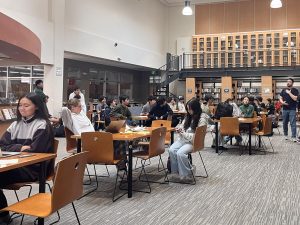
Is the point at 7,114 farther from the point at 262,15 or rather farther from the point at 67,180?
the point at 262,15

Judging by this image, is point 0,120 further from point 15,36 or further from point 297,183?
point 297,183

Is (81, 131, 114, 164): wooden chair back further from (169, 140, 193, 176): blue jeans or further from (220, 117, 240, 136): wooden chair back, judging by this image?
(220, 117, 240, 136): wooden chair back

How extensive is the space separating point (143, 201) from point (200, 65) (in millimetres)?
14998

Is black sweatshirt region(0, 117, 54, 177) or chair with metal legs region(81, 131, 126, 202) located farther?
chair with metal legs region(81, 131, 126, 202)

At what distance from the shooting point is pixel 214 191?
4.46 metres

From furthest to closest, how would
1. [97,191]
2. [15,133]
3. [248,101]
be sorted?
[248,101] < [97,191] < [15,133]

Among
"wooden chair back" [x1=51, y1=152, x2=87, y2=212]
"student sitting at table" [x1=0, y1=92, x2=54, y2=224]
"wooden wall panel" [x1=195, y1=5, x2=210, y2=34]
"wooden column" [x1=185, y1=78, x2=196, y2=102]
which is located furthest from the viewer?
"wooden wall panel" [x1=195, y1=5, x2=210, y2=34]

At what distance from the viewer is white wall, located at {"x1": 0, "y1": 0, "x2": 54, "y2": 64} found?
29.9 ft

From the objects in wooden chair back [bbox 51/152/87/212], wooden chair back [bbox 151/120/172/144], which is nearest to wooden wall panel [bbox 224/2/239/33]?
wooden chair back [bbox 151/120/172/144]

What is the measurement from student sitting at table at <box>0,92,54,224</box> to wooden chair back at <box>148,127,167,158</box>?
1464 mm

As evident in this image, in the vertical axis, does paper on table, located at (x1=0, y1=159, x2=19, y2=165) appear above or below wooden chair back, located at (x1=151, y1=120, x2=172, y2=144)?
below

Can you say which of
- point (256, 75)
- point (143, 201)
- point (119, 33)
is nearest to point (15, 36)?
point (143, 201)

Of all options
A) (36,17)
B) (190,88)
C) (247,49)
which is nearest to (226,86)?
(190,88)

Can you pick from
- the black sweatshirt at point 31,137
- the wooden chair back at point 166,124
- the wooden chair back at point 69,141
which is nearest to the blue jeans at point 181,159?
the wooden chair back at point 166,124
